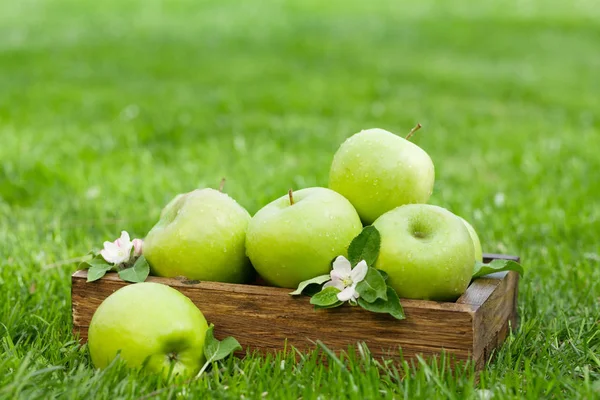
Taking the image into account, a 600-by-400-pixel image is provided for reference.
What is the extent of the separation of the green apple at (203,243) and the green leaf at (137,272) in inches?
0.9

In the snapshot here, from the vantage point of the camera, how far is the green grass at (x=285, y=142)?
224 cm

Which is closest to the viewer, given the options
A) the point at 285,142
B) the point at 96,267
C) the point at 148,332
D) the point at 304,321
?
the point at 148,332

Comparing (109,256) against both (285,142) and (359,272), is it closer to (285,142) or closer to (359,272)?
(359,272)

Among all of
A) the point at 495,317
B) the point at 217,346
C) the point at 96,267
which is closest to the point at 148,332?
the point at 217,346

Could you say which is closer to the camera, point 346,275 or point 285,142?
point 346,275

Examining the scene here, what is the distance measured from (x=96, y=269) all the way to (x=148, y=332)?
1.34 ft

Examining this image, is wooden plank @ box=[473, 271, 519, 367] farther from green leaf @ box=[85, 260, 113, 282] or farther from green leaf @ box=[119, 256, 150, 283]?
green leaf @ box=[85, 260, 113, 282]

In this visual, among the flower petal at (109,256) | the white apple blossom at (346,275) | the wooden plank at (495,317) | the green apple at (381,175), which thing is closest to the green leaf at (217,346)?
the white apple blossom at (346,275)

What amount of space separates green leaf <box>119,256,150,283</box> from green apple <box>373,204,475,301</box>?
25.9 inches

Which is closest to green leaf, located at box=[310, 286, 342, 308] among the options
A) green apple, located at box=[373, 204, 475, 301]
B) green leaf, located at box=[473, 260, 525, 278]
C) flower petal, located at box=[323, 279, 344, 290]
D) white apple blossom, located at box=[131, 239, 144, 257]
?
flower petal, located at box=[323, 279, 344, 290]

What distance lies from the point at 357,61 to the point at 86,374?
7.33 metres

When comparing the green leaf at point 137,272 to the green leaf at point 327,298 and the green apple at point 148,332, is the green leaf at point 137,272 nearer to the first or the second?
the green apple at point 148,332

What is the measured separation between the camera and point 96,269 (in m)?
2.52

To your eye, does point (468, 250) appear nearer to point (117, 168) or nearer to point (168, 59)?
point (117, 168)
